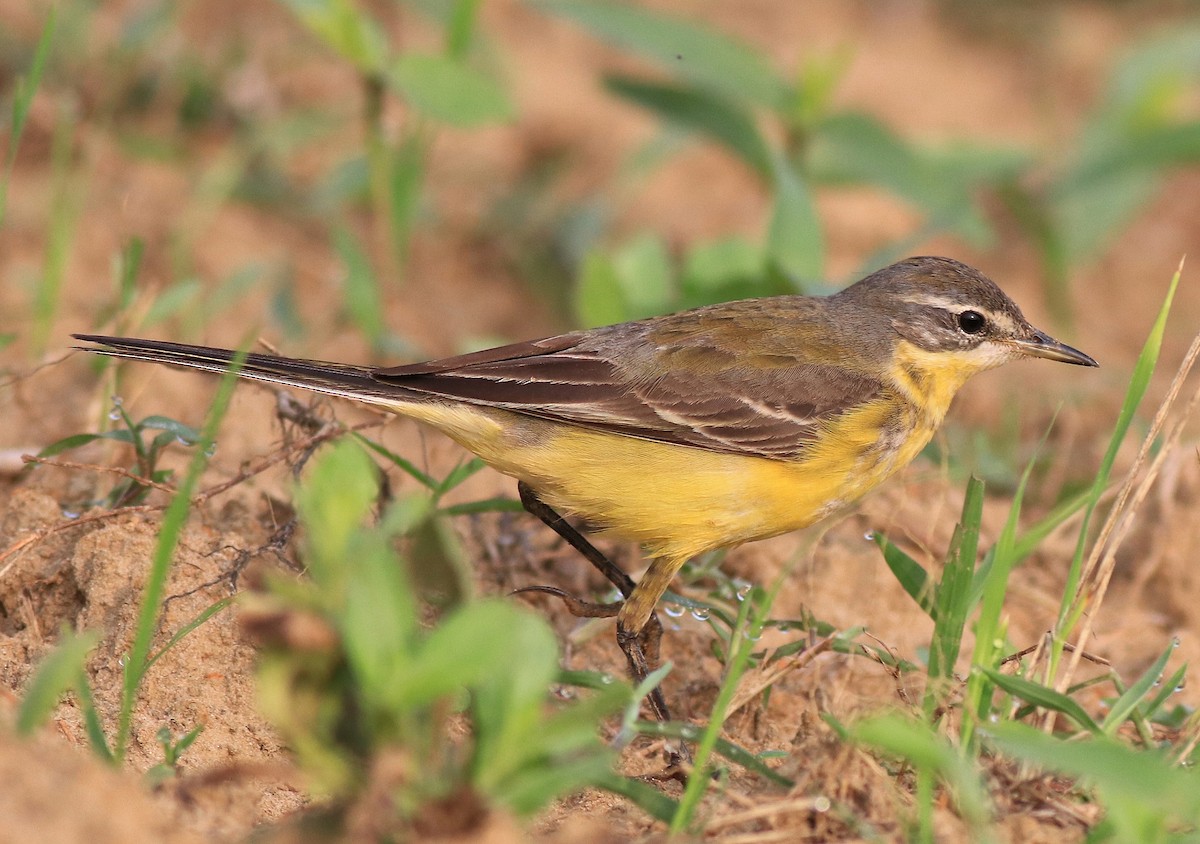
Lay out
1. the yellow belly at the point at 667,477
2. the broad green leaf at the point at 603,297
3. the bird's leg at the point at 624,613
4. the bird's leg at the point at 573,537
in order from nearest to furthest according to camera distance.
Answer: the bird's leg at the point at 624,613 → the yellow belly at the point at 667,477 → the bird's leg at the point at 573,537 → the broad green leaf at the point at 603,297

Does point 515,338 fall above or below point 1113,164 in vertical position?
below

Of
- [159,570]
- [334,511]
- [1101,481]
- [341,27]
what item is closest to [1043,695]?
[1101,481]

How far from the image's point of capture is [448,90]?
283 inches

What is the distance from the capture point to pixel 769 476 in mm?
5195

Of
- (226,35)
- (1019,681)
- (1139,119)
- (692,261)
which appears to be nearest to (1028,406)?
(692,261)

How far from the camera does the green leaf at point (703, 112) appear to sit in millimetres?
8273

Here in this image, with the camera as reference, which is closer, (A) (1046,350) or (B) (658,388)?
(B) (658,388)

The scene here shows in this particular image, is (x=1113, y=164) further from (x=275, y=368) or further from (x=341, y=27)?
(x=275, y=368)

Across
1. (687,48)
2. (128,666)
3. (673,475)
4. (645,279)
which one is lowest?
(128,666)

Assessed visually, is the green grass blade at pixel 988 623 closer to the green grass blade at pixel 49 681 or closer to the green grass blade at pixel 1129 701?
the green grass blade at pixel 1129 701

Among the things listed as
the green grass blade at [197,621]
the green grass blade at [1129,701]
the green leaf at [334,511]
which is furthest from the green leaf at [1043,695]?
the green grass blade at [197,621]

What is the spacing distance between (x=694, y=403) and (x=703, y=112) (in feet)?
11.6

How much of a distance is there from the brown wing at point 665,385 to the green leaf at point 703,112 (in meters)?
2.78

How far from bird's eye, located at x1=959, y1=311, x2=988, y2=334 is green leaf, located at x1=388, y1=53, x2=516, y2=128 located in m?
2.55
